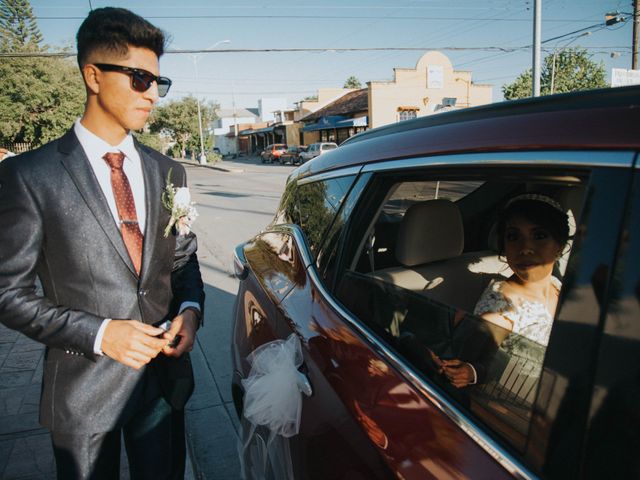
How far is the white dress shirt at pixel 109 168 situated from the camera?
1.63 m

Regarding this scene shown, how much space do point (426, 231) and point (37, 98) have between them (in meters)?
27.5

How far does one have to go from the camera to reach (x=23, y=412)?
10.2 feet

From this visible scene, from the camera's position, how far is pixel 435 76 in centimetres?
3619

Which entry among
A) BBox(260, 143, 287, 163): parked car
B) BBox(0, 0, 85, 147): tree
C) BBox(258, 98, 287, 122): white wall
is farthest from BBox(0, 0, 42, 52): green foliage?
BBox(258, 98, 287, 122): white wall

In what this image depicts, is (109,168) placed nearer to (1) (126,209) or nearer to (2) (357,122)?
(1) (126,209)

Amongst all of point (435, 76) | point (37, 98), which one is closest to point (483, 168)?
point (37, 98)

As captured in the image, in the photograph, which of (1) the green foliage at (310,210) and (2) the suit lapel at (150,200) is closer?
(2) the suit lapel at (150,200)

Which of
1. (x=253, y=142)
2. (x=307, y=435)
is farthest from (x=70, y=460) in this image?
(x=253, y=142)

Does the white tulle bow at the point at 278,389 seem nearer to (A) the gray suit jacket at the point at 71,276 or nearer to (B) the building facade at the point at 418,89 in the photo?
(A) the gray suit jacket at the point at 71,276

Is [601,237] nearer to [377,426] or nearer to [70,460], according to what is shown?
[377,426]

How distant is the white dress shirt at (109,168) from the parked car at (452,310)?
653 mm

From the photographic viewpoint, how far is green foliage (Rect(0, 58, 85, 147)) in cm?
→ 2327

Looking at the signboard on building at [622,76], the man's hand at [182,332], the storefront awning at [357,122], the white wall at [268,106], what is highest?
the white wall at [268,106]

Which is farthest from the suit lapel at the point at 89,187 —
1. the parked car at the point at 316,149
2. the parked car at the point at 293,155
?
the parked car at the point at 293,155
